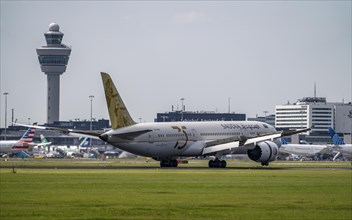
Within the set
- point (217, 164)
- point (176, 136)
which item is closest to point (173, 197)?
point (176, 136)

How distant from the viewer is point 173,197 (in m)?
53.3

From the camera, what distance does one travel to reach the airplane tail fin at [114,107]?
9500cm

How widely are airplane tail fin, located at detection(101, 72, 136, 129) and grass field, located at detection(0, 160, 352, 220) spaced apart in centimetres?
2024

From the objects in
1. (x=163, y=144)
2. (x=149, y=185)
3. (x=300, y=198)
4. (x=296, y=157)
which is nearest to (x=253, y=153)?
(x=163, y=144)

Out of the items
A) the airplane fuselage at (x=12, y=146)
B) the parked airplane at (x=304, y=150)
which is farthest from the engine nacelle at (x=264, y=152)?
the airplane fuselage at (x=12, y=146)

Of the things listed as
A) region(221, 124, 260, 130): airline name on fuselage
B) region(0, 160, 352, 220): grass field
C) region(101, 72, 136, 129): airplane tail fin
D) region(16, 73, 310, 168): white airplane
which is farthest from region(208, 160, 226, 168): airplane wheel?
region(0, 160, 352, 220): grass field

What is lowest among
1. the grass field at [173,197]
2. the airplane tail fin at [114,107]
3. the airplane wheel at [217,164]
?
the grass field at [173,197]

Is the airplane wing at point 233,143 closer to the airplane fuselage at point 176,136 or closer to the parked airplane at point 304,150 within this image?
the airplane fuselage at point 176,136

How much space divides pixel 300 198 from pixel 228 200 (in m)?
4.37

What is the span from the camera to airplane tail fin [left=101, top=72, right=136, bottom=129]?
312 ft

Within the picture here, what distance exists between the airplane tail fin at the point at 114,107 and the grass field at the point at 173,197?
66.4ft

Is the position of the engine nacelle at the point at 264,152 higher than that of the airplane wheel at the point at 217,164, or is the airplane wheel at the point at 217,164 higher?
the engine nacelle at the point at 264,152

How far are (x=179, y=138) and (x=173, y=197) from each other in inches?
1861

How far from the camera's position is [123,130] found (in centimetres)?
9481
